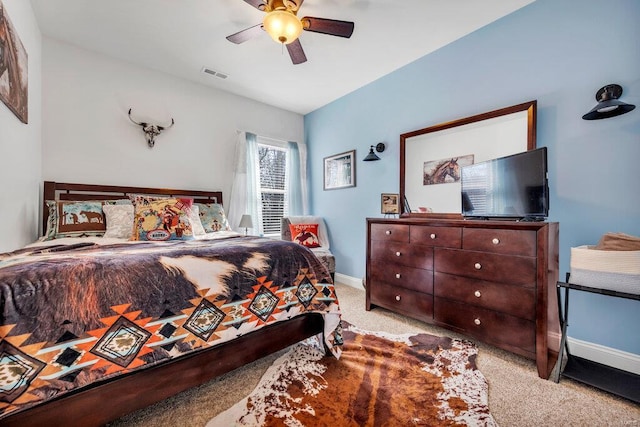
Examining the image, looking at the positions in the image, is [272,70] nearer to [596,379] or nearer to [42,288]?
[42,288]

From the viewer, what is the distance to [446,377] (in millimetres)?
1646

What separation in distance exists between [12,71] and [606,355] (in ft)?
14.6

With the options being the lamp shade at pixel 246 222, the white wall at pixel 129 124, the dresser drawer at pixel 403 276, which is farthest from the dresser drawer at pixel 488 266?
the white wall at pixel 129 124

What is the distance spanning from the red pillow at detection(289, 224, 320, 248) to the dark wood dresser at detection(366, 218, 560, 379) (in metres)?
1.45

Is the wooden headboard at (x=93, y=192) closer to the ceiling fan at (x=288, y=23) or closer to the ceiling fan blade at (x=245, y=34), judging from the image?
the ceiling fan blade at (x=245, y=34)

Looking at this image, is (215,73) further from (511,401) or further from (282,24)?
(511,401)

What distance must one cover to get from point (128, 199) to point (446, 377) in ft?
11.1

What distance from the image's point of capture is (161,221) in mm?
2414

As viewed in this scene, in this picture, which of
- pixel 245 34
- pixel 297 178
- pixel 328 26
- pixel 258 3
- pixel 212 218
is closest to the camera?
pixel 258 3

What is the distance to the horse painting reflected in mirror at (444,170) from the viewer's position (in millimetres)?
2573

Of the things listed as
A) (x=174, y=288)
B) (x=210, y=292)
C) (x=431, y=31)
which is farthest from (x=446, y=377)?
(x=431, y=31)

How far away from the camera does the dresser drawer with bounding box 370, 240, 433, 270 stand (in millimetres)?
2287

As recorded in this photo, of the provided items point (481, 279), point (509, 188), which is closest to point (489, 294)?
point (481, 279)

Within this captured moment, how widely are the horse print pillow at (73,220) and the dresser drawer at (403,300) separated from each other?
2.71 metres
